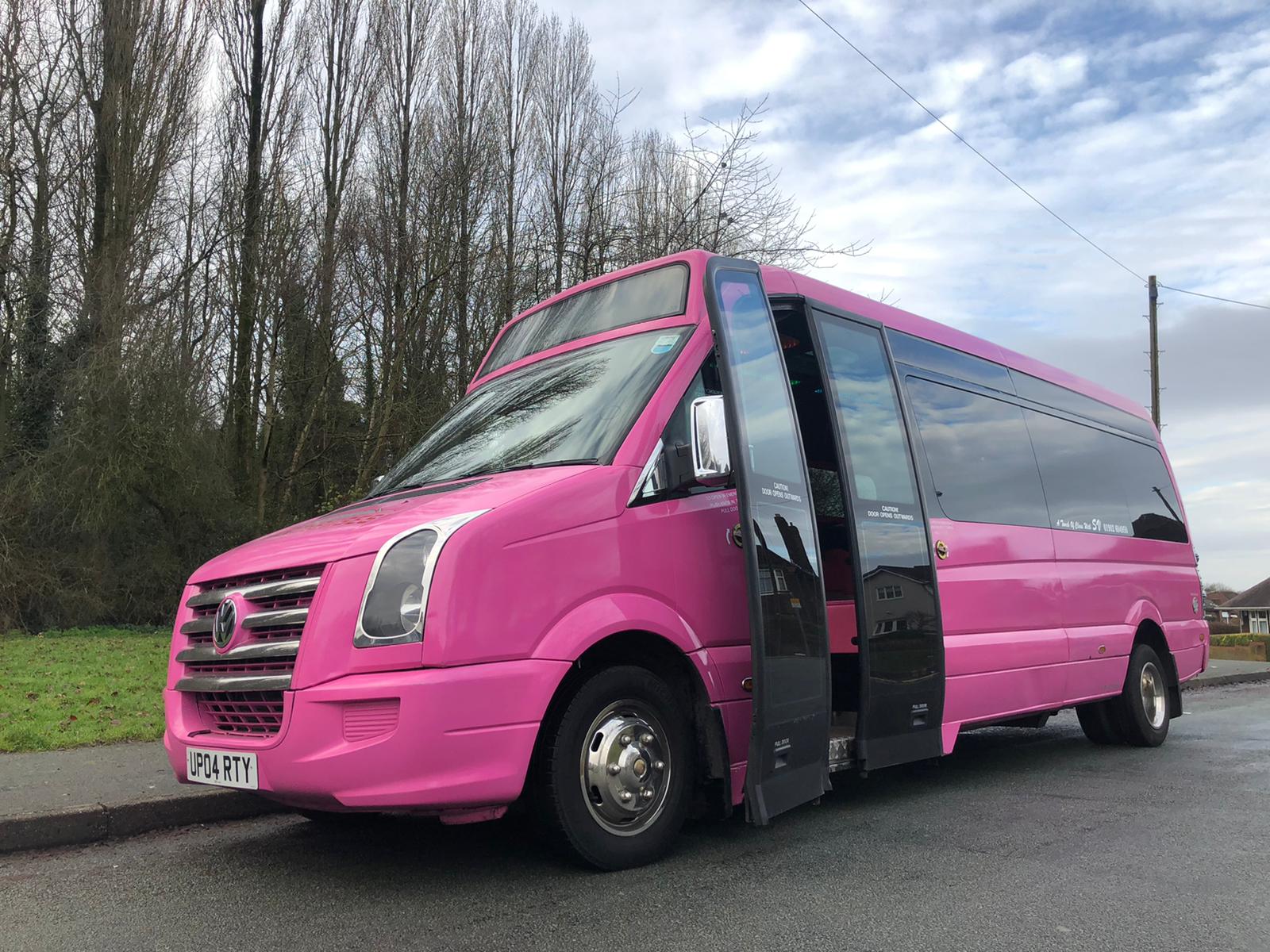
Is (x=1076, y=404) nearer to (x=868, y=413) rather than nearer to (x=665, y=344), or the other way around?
(x=868, y=413)

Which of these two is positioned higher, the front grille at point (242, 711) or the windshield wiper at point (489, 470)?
the windshield wiper at point (489, 470)

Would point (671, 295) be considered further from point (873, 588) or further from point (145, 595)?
point (145, 595)

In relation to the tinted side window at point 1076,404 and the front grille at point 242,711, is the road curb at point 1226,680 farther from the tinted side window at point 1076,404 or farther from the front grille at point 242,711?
the front grille at point 242,711

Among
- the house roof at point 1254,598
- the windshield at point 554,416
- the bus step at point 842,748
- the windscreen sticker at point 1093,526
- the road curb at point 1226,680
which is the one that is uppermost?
the windshield at point 554,416

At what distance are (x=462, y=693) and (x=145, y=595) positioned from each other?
16.7m

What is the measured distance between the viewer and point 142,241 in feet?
61.4

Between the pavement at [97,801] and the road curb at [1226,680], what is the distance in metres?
15.0

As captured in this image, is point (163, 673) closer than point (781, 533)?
No

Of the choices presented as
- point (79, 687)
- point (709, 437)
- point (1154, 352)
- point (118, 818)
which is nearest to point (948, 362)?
point (709, 437)

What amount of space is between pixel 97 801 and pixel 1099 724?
280 inches

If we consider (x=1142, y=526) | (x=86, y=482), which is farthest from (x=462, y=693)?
(x=86, y=482)

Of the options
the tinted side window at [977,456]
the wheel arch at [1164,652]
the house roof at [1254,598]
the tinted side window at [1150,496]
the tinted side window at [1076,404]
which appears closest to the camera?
the tinted side window at [977,456]

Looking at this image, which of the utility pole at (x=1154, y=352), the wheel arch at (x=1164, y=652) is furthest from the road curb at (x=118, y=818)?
the utility pole at (x=1154, y=352)

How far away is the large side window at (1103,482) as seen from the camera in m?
7.71
